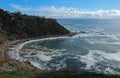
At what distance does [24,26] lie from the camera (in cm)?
7562

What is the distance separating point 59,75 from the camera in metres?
16.9

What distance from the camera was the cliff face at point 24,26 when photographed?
69.2 m

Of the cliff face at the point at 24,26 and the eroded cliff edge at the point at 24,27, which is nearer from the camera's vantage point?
the eroded cliff edge at the point at 24,27

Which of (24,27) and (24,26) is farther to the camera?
(24,26)

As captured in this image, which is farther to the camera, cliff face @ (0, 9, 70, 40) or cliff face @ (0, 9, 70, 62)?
cliff face @ (0, 9, 70, 40)

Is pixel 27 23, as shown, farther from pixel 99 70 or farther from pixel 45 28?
pixel 99 70

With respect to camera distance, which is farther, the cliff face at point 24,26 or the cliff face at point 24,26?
the cliff face at point 24,26

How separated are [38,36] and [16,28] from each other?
7.68 m

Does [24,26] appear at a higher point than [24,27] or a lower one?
higher

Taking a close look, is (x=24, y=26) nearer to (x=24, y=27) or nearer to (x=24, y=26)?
(x=24, y=26)

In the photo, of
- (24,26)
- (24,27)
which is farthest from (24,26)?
(24,27)

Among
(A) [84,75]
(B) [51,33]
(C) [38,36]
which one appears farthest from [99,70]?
(B) [51,33]

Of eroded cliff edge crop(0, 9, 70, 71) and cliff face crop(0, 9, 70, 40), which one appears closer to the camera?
eroded cliff edge crop(0, 9, 70, 71)

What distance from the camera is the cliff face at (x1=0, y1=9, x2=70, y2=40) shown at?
227ft
